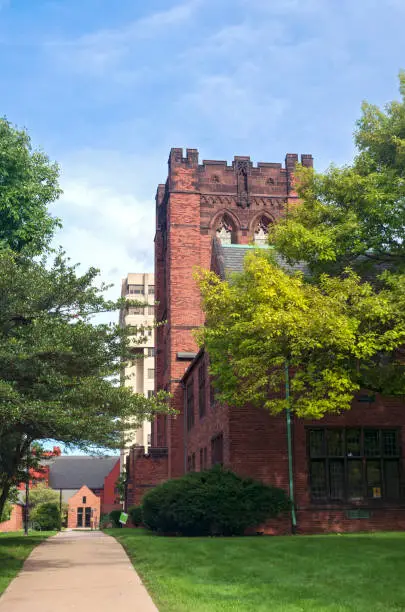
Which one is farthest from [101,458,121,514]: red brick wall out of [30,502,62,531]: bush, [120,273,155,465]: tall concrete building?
→ [30,502,62,531]: bush

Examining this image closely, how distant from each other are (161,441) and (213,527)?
2731cm

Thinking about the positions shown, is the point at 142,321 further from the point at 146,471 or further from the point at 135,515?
the point at 135,515

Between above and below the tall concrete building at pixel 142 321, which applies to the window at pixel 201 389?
below

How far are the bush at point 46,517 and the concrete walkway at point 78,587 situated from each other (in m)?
66.5

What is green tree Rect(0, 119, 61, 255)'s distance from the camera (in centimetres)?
2936

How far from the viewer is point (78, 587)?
1352cm

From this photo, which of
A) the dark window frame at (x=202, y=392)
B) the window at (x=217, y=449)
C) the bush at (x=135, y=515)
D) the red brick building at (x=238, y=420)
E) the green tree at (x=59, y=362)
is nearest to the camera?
the green tree at (x=59, y=362)

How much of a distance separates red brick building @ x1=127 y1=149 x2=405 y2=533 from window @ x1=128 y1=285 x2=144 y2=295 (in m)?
79.8

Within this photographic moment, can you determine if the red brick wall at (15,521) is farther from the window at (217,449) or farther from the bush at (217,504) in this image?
the bush at (217,504)

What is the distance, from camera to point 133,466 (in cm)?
4825

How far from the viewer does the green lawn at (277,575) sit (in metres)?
10.9

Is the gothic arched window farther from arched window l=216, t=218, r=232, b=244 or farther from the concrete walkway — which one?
the concrete walkway

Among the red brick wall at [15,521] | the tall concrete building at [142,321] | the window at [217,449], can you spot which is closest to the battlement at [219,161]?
the window at [217,449]

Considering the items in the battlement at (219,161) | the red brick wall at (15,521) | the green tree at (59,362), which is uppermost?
the battlement at (219,161)
